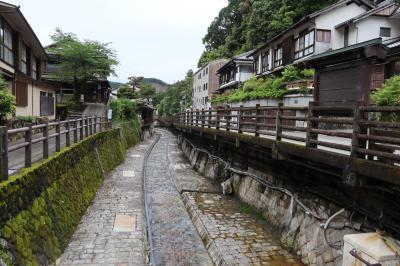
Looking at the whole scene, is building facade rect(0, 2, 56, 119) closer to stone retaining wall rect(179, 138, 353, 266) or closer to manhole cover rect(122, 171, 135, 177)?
manhole cover rect(122, 171, 135, 177)

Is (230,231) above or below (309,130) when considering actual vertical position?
below

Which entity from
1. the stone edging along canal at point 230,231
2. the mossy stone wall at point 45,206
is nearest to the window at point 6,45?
the mossy stone wall at point 45,206

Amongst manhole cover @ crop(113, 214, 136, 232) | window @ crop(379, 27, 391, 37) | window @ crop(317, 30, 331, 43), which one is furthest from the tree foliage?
manhole cover @ crop(113, 214, 136, 232)

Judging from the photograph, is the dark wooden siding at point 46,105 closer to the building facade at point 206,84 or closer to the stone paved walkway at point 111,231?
the stone paved walkway at point 111,231

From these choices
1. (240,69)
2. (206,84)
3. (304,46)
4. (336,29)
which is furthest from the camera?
(206,84)

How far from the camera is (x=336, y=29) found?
84.5 ft

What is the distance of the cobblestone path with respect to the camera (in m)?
9.45

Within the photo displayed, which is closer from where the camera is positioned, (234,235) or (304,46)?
(234,235)

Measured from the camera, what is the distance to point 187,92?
225 feet

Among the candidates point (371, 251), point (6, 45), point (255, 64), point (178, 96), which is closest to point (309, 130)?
point (371, 251)

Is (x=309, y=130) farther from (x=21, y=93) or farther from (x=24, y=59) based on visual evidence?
(x=24, y=59)

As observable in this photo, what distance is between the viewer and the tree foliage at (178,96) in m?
68.4

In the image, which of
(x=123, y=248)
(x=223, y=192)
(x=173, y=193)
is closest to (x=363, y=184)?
(x=123, y=248)

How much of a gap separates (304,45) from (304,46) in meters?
0.10
